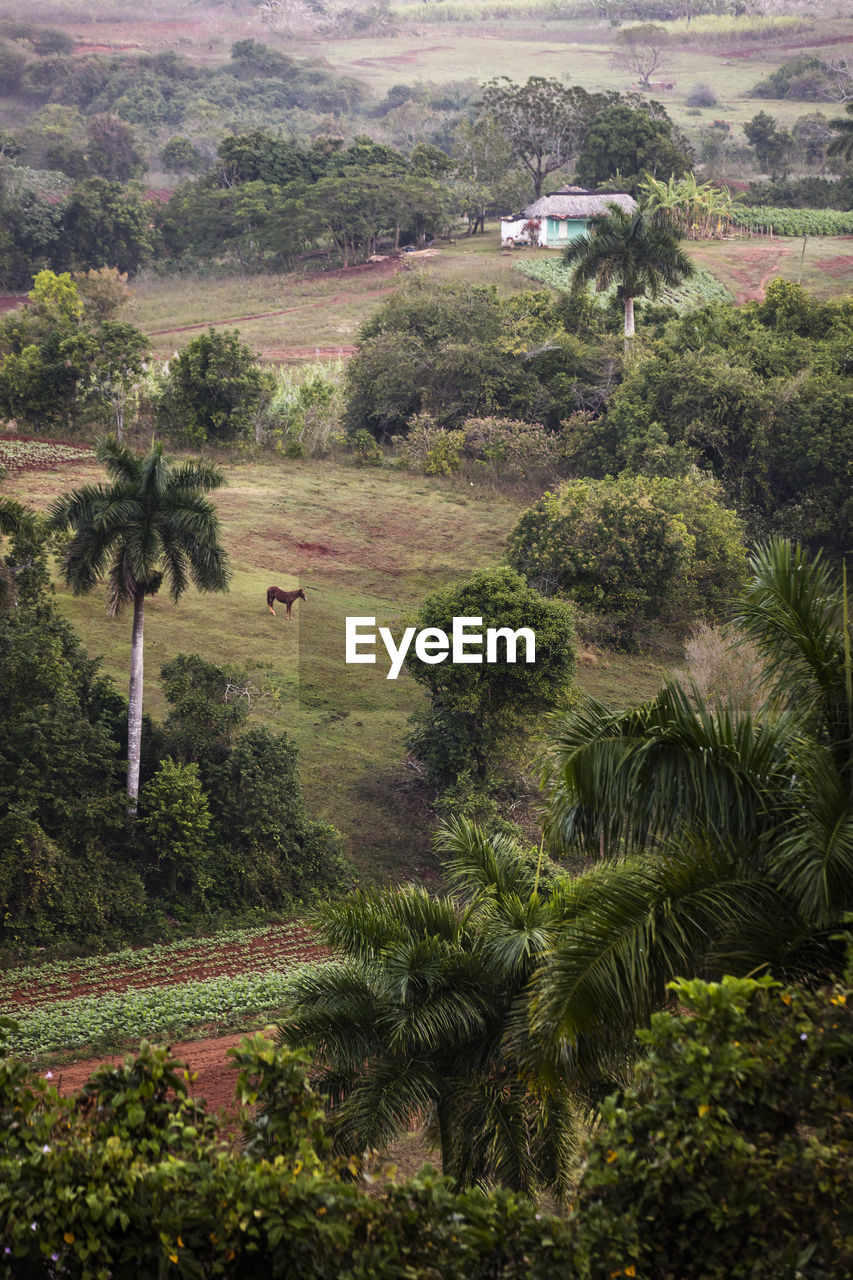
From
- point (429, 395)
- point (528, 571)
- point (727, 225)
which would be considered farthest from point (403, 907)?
point (727, 225)

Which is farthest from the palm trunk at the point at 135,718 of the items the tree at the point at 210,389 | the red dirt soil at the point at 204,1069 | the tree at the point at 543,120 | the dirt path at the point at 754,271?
the tree at the point at 543,120

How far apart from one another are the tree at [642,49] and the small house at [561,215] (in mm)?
62625

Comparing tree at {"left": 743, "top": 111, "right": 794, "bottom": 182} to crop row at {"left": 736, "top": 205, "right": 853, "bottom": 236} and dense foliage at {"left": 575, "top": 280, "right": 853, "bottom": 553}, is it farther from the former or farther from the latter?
dense foliage at {"left": 575, "top": 280, "right": 853, "bottom": 553}

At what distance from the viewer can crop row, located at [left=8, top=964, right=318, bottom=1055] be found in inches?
526

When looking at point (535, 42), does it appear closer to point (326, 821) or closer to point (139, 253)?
point (139, 253)

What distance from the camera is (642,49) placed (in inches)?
4473

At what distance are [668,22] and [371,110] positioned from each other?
36.8 meters

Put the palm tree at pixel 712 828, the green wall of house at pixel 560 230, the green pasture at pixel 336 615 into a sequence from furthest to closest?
the green wall of house at pixel 560 230 < the green pasture at pixel 336 615 < the palm tree at pixel 712 828

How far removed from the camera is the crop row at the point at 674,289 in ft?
161

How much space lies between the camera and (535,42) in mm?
131125

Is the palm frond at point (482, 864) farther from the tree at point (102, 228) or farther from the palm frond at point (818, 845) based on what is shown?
the tree at point (102, 228)

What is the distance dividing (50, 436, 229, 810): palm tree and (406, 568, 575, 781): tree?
4169 millimetres

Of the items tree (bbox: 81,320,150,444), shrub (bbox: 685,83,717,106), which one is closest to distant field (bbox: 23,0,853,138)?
shrub (bbox: 685,83,717,106)

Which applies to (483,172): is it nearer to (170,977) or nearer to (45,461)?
(45,461)
